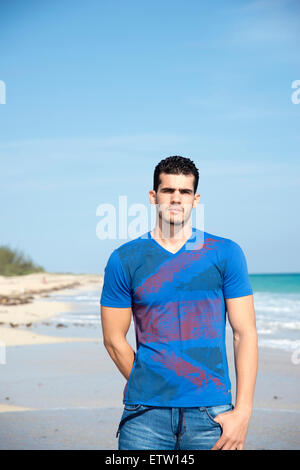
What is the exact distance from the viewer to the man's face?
11.5 feet

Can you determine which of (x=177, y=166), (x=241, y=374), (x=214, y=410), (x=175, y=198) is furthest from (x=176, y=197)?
(x=214, y=410)

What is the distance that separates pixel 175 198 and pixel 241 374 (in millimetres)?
1012

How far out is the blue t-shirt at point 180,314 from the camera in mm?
3277

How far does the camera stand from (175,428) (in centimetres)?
325

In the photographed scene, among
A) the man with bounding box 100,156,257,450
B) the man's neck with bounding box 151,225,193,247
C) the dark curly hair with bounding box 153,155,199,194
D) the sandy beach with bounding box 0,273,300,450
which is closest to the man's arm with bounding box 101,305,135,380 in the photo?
the man with bounding box 100,156,257,450

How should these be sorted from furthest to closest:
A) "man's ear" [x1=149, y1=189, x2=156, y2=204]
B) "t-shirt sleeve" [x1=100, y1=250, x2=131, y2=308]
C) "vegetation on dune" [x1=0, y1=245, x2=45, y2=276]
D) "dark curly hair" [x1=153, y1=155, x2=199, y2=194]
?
"vegetation on dune" [x1=0, y1=245, x2=45, y2=276] < "man's ear" [x1=149, y1=189, x2=156, y2=204] < "dark curly hair" [x1=153, y1=155, x2=199, y2=194] < "t-shirt sleeve" [x1=100, y1=250, x2=131, y2=308]

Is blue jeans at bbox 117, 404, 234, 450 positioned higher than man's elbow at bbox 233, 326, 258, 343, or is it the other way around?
man's elbow at bbox 233, 326, 258, 343

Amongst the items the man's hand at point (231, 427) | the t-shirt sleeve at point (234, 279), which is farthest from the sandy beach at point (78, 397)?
the t-shirt sleeve at point (234, 279)

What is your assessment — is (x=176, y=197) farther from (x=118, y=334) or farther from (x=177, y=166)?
(x=118, y=334)

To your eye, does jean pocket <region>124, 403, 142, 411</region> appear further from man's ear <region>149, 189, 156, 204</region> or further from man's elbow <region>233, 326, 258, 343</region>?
man's ear <region>149, 189, 156, 204</region>

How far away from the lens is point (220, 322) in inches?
132

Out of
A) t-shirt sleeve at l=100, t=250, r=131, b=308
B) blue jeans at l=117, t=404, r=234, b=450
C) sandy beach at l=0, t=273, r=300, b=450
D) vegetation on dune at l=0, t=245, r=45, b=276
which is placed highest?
t-shirt sleeve at l=100, t=250, r=131, b=308

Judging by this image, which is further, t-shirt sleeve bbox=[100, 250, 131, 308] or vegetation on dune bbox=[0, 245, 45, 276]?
vegetation on dune bbox=[0, 245, 45, 276]

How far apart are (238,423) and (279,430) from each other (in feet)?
14.0
